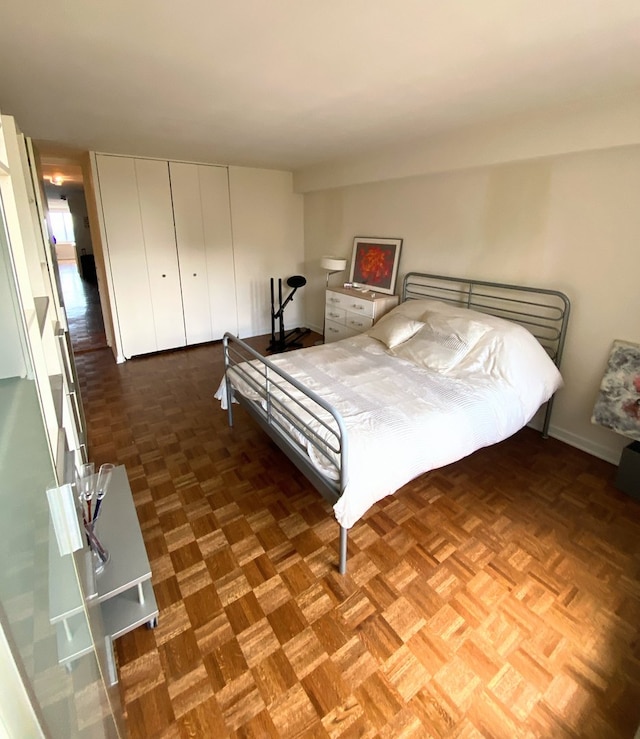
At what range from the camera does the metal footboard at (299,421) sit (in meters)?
1.84

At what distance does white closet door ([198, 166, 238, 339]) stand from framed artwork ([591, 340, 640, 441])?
4.33m

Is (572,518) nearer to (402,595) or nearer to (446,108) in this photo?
(402,595)

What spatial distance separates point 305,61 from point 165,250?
11.0 feet

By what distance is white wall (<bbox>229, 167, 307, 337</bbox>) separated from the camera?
509 cm

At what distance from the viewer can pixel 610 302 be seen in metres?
2.66

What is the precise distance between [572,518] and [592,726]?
1.14 metres

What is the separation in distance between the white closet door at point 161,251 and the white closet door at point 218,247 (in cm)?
43

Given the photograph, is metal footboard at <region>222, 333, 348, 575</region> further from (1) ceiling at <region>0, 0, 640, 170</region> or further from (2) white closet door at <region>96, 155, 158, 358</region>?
(2) white closet door at <region>96, 155, 158, 358</region>

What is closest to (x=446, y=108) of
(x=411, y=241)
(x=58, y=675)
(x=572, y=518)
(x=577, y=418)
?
(x=411, y=241)

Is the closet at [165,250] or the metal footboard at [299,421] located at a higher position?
the closet at [165,250]

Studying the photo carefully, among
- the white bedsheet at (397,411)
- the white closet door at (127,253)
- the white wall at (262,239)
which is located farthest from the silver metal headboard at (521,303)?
the white closet door at (127,253)

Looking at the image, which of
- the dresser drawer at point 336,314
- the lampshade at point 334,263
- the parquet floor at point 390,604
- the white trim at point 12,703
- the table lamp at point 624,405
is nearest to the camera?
the white trim at point 12,703

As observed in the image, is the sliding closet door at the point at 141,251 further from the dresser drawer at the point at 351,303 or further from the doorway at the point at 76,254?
the dresser drawer at the point at 351,303

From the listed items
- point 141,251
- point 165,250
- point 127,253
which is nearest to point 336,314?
point 165,250
